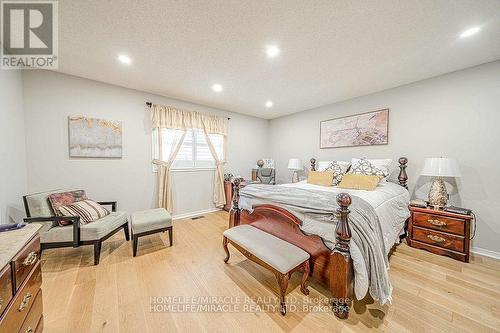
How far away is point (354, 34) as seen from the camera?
1.78 metres

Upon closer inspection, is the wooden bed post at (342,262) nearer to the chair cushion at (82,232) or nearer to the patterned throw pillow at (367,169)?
the patterned throw pillow at (367,169)

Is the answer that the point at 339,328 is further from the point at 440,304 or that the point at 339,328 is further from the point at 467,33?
the point at 467,33

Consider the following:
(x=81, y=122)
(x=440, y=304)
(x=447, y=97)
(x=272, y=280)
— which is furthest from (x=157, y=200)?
(x=447, y=97)

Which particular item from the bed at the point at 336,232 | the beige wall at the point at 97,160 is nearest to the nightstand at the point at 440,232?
the bed at the point at 336,232

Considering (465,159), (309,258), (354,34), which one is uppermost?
(354,34)

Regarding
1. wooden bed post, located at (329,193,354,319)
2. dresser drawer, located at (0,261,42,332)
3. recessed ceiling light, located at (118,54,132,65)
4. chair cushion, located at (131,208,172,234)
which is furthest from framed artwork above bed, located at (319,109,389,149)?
dresser drawer, located at (0,261,42,332)

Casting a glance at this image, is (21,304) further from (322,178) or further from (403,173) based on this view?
(403,173)

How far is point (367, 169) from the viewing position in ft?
9.80

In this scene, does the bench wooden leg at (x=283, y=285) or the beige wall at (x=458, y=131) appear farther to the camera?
the beige wall at (x=458, y=131)

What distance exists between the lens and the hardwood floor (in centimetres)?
137

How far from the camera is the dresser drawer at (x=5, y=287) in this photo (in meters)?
0.75

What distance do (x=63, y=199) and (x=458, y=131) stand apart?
537 centimetres

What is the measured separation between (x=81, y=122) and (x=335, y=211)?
3.70 m

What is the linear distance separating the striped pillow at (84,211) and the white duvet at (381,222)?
101 inches
